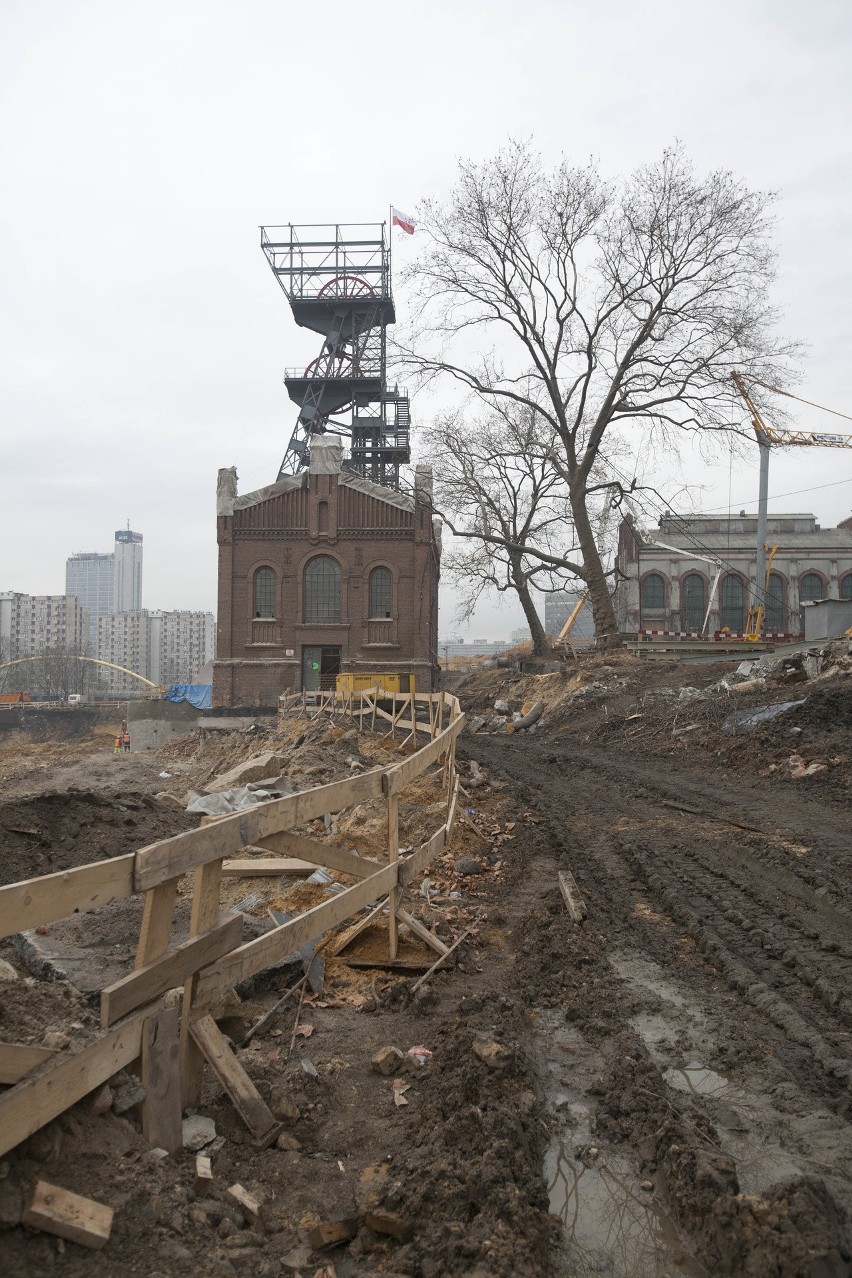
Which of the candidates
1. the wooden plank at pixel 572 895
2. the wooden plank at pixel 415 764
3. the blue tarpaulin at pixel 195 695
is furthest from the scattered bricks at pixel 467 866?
the blue tarpaulin at pixel 195 695

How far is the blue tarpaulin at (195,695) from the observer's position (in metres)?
38.3

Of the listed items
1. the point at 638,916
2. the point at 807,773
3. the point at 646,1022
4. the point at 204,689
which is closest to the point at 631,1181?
the point at 646,1022

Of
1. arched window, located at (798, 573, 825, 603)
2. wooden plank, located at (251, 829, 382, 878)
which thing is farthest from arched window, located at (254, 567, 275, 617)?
arched window, located at (798, 573, 825, 603)

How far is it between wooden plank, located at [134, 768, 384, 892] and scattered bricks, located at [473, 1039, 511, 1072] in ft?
4.77

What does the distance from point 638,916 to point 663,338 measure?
2587cm

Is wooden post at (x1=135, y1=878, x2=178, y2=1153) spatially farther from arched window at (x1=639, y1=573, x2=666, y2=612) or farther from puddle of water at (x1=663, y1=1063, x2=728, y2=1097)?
arched window at (x1=639, y1=573, x2=666, y2=612)

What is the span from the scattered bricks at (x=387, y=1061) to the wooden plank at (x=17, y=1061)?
203 cm

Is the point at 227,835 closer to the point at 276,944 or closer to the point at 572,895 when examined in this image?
the point at 276,944

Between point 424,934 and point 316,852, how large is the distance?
66.0 inches

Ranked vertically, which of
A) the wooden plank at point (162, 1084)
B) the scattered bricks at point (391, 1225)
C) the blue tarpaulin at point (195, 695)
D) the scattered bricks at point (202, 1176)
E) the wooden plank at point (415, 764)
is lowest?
the blue tarpaulin at point (195, 695)

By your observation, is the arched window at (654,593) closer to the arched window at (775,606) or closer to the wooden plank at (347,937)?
the arched window at (775,606)

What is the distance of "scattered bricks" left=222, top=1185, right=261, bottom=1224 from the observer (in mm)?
3193

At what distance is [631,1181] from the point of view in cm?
352

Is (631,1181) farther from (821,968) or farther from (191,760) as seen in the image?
(191,760)
